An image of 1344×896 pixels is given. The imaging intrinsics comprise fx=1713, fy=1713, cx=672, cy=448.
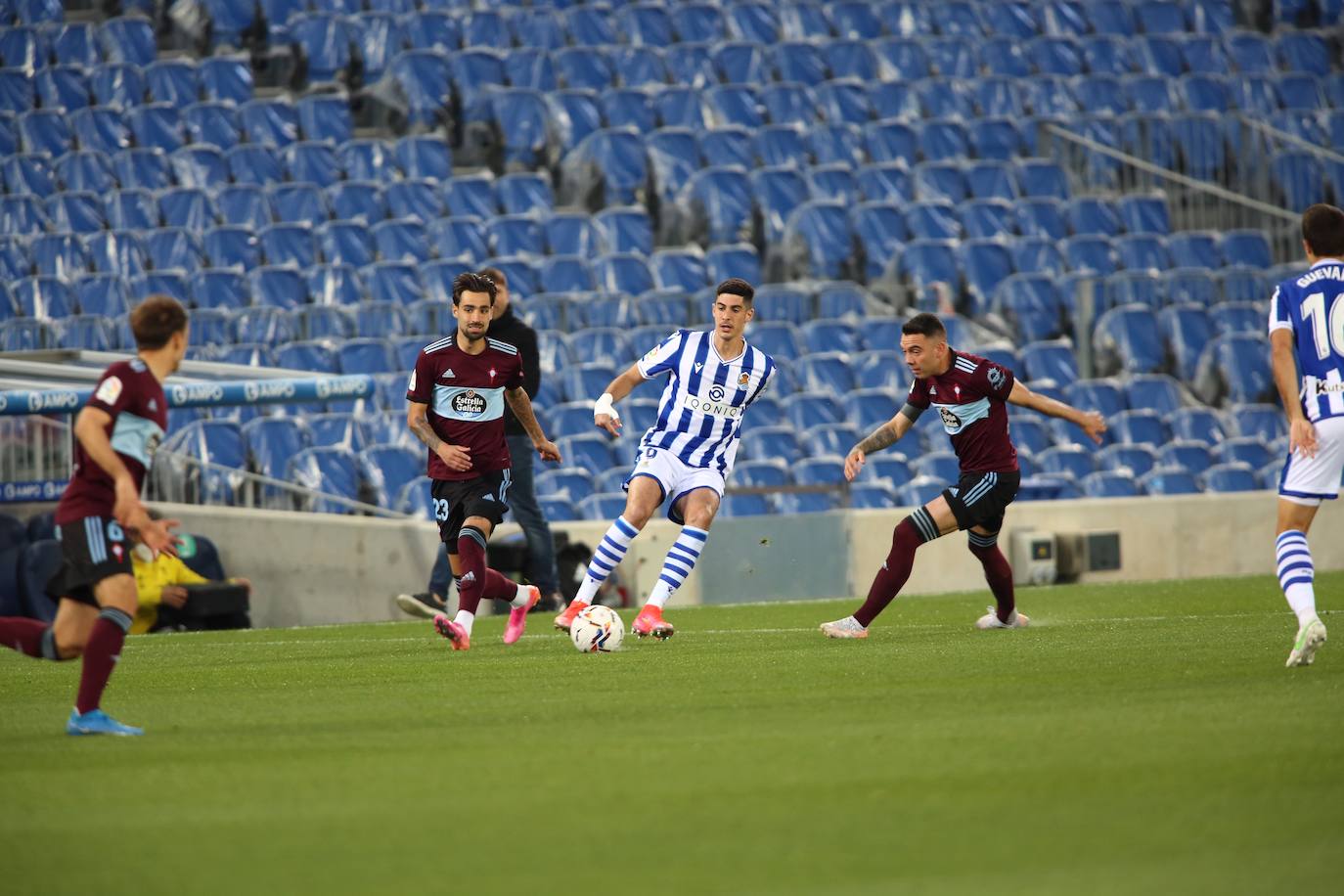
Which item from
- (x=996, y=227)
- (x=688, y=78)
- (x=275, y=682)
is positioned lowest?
(x=275, y=682)

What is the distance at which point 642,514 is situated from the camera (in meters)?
9.91

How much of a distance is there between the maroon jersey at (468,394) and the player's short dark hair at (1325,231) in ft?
15.3

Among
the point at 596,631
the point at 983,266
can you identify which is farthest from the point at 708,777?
the point at 983,266

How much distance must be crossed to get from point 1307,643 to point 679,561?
3.74 metres

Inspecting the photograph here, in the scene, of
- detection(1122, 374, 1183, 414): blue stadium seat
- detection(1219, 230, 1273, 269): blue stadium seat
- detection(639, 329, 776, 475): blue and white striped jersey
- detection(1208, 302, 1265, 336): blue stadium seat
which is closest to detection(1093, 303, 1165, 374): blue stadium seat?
detection(1122, 374, 1183, 414): blue stadium seat

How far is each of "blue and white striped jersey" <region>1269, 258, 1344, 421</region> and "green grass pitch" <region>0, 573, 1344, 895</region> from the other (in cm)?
118

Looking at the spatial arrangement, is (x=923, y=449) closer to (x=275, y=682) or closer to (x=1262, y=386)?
(x=1262, y=386)

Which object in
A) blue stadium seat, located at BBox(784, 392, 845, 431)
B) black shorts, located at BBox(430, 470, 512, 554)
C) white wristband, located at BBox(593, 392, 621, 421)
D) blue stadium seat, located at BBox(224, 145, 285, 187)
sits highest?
blue stadium seat, located at BBox(224, 145, 285, 187)

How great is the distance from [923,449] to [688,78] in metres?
7.39

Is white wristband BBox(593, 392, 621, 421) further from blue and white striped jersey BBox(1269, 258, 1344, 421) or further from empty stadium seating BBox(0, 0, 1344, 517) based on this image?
empty stadium seating BBox(0, 0, 1344, 517)

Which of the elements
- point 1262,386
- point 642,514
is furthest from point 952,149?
point 642,514

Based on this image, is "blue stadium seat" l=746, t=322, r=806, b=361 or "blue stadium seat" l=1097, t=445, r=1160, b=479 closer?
"blue stadium seat" l=1097, t=445, r=1160, b=479

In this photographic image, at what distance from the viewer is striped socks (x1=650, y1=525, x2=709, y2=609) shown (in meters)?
9.90

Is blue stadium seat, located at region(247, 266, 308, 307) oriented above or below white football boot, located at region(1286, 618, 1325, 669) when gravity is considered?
above
